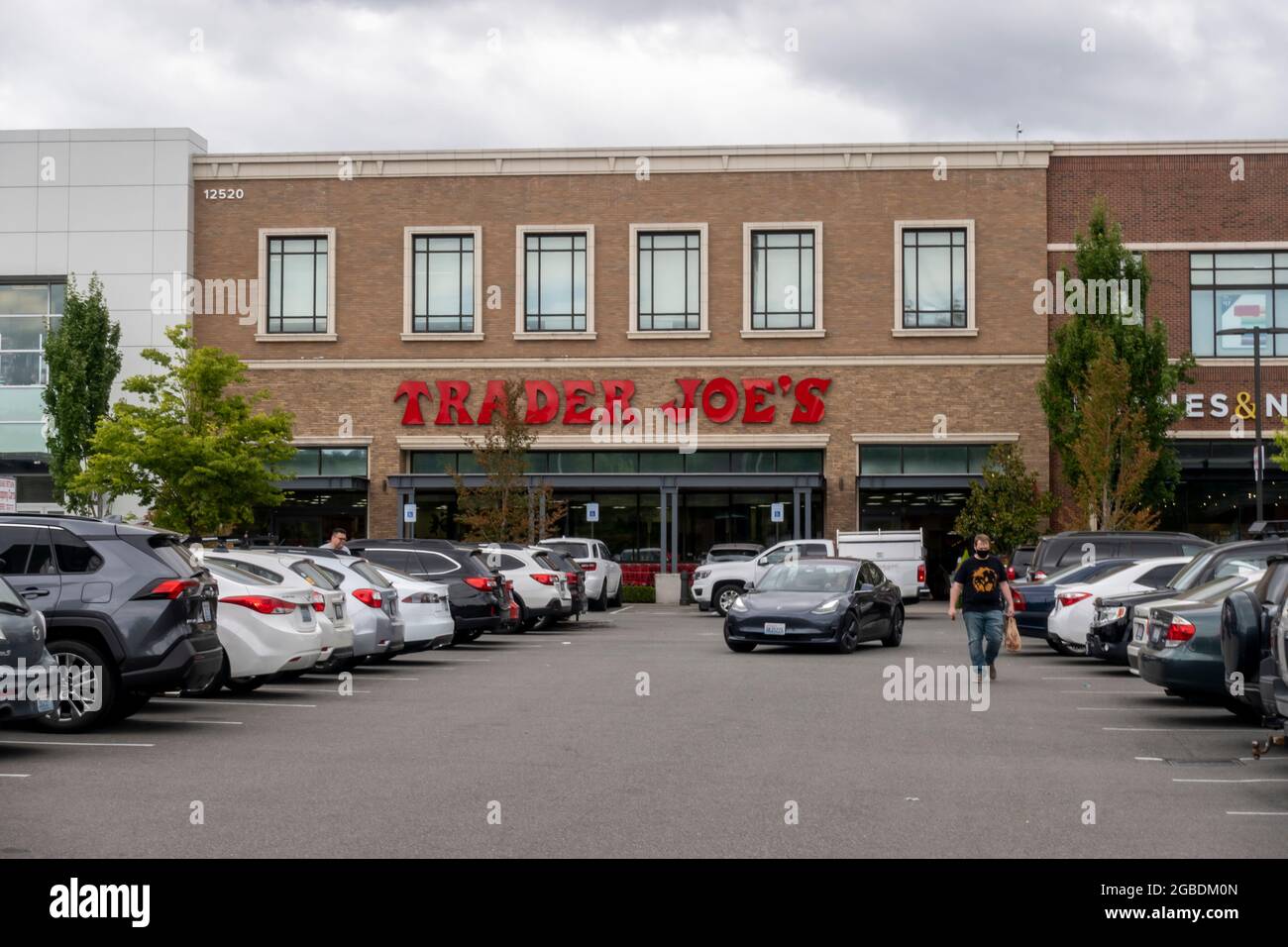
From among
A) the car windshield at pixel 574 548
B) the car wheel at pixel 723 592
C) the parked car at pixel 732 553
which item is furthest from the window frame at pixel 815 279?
the car wheel at pixel 723 592

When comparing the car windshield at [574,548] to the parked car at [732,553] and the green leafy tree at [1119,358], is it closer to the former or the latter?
the parked car at [732,553]

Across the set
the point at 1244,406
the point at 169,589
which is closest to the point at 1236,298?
the point at 1244,406

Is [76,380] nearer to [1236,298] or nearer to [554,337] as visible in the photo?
[554,337]

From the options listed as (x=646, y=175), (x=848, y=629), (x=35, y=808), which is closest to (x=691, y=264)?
(x=646, y=175)

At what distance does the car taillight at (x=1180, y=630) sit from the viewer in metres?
14.1

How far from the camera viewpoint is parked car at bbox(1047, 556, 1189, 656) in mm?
21812

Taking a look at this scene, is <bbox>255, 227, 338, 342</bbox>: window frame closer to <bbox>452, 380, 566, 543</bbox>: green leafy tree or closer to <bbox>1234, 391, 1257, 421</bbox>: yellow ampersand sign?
<bbox>452, 380, 566, 543</bbox>: green leafy tree

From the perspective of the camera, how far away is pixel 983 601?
59.4 feet

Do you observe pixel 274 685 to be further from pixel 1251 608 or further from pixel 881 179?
pixel 881 179

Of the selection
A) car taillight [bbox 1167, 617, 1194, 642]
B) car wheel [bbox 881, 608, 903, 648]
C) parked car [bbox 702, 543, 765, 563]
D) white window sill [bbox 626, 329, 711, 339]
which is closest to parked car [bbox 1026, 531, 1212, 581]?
car wheel [bbox 881, 608, 903, 648]

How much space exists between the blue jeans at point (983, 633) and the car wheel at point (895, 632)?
7242mm

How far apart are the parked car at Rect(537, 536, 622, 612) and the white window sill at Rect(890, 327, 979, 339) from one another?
38.2ft
